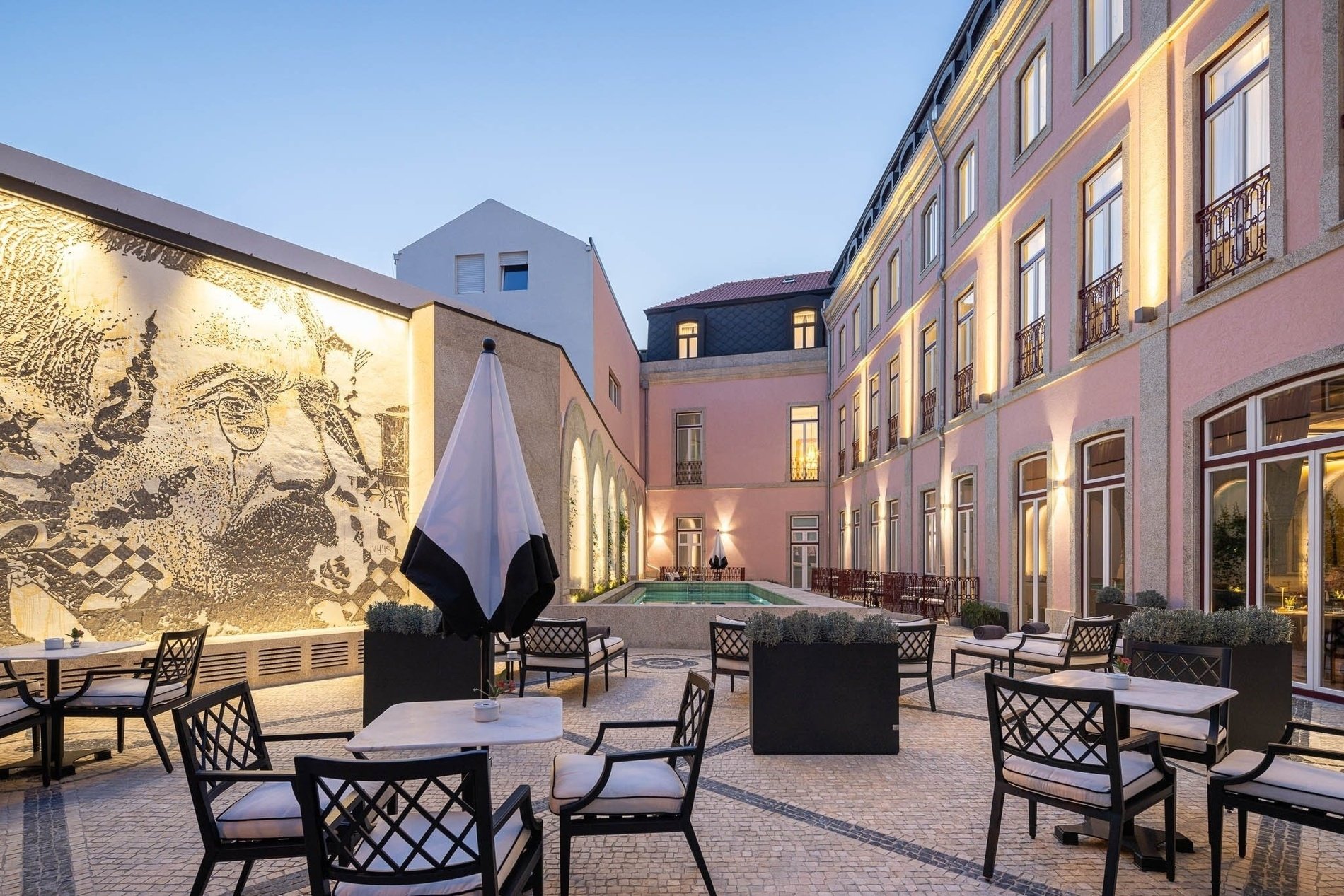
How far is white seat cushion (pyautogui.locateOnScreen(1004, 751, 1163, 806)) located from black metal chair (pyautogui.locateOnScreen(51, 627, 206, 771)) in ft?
15.9

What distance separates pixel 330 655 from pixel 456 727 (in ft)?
17.5

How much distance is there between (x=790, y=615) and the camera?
520 cm

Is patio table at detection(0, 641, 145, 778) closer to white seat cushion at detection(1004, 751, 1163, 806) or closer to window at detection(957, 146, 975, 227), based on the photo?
white seat cushion at detection(1004, 751, 1163, 806)

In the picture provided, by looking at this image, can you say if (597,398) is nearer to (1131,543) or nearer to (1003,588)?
(1003,588)

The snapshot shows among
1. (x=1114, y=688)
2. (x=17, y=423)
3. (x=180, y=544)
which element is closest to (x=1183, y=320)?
(x=1114, y=688)

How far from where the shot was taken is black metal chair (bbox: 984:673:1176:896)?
9.61 ft

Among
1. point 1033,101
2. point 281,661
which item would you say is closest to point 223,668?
point 281,661

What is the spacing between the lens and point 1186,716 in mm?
4105

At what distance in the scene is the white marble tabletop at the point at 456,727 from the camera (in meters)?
2.84

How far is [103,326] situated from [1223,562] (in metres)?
10.3

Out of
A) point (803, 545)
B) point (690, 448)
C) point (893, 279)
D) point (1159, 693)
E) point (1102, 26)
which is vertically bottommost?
point (803, 545)

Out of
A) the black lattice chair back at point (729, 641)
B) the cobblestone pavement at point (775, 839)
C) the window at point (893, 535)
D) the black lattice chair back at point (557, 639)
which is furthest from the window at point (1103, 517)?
the window at point (893, 535)

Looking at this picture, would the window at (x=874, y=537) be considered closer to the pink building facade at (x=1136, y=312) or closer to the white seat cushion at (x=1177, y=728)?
the pink building facade at (x=1136, y=312)

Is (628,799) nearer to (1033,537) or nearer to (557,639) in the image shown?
(557,639)
